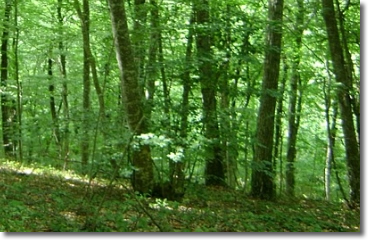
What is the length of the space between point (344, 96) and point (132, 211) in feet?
13.3

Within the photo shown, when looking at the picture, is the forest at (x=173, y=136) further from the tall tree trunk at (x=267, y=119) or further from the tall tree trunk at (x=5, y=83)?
the tall tree trunk at (x=5, y=83)

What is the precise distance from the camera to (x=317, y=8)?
909 centimetres

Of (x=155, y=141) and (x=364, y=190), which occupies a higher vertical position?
(x=155, y=141)

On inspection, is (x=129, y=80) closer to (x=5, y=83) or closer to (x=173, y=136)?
(x=173, y=136)

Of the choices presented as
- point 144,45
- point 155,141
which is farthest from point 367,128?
point 144,45

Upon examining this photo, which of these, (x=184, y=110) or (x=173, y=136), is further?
(x=184, y=110)

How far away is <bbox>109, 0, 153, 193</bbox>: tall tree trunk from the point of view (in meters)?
6.27

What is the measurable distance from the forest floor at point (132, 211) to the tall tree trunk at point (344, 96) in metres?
0.65

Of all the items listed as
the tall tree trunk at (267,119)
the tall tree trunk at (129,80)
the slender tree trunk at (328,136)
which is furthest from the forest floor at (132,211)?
the slender tree trunk at (328,136)

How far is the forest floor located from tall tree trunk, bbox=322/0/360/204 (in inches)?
25.8

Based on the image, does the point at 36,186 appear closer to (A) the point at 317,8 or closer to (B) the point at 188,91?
(B) the point at 188,91

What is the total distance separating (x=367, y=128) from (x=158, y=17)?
133 inches

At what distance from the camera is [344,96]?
7.62 metres

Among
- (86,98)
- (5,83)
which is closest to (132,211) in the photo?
(86,98)
